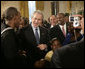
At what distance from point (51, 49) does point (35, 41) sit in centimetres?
34

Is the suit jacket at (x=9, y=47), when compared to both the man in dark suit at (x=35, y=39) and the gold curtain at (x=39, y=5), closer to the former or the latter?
the man in dark suit at (x=35, y=39)

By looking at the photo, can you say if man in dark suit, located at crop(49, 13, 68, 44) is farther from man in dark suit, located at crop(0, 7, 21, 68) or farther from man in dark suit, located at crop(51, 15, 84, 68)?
man in dark suit, located at crop(51, 15, 84, 68)

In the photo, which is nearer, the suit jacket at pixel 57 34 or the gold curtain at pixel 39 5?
the suit jacket at pixel 57 34

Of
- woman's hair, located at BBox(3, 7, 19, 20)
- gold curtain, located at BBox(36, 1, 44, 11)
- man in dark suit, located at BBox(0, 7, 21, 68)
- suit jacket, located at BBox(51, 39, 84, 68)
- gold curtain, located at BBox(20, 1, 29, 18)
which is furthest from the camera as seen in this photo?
gold curtain, located at BBox(36, 1, 44, 11)

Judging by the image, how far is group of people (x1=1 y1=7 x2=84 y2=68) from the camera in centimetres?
119

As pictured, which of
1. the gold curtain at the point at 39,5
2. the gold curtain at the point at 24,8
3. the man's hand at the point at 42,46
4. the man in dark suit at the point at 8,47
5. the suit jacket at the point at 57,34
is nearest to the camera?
the man in dark suit at the point at 8,47

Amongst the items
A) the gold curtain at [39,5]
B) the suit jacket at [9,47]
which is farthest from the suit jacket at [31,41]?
the gold curtain at [39,5]

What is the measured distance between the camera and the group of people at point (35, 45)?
1187 millimetres

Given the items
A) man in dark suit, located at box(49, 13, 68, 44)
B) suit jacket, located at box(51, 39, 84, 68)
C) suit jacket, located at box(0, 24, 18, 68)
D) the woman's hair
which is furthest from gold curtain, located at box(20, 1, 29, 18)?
suit jacket, located at box(51, 39, 84, 68)

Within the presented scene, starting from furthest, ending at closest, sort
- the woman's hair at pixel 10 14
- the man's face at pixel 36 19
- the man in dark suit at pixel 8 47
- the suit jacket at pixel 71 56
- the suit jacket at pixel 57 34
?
the suit jacket at pixel 57 34 < the man's face at pixel 36 19 < the woman's hair at pixel 10 14 < the man in dark suit at pixel 8 47 < the suit jacket at pixel 71 56

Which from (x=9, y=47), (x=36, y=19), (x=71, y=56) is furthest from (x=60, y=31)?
(x=71, y=56)

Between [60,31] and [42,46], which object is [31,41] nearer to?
[42,46]

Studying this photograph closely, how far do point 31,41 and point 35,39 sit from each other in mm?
93

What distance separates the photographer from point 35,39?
315cm
